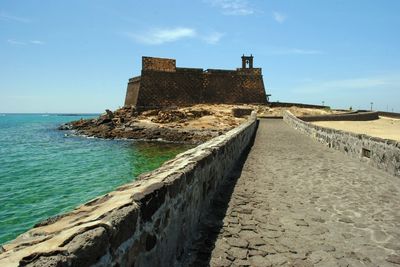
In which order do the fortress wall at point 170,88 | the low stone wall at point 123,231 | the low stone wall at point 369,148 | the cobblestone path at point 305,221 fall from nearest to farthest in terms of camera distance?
the low stone wall at point 123,231
the cobblestone path at point 305,221
the low stone wall at point 369,148
the fortress wall at point 170,88

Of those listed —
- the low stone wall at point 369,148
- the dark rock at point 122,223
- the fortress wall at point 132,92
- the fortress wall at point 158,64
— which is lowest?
the low stone wall at point 369,148

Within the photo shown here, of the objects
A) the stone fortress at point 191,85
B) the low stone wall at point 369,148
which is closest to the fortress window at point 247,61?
the stone fortress at point 191,85

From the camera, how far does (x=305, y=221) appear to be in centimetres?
479

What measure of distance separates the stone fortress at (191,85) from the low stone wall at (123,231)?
40.0 m

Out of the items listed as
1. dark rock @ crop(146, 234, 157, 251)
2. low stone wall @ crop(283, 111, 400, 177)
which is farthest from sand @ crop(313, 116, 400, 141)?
dark rock @ crop(146, 234, 157, 251)

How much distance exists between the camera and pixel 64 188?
1461 centimetres

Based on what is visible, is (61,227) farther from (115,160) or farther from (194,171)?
(115,160)

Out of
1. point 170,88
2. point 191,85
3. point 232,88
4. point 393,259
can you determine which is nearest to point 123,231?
point 393,259

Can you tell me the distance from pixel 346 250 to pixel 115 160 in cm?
1990

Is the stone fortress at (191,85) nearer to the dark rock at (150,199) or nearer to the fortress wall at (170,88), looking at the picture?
the fortress wall at (170,88)

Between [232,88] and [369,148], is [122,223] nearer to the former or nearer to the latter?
[369,148]

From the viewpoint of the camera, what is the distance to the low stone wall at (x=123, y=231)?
68.6 inches

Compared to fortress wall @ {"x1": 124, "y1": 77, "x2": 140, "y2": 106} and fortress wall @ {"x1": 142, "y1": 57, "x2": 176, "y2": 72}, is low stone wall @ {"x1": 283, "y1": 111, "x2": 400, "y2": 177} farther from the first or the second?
fortress wall @ {"x1": 124, "y1": 77, "x2": 140, "y2": 106}

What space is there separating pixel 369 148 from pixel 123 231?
8.95 metres
